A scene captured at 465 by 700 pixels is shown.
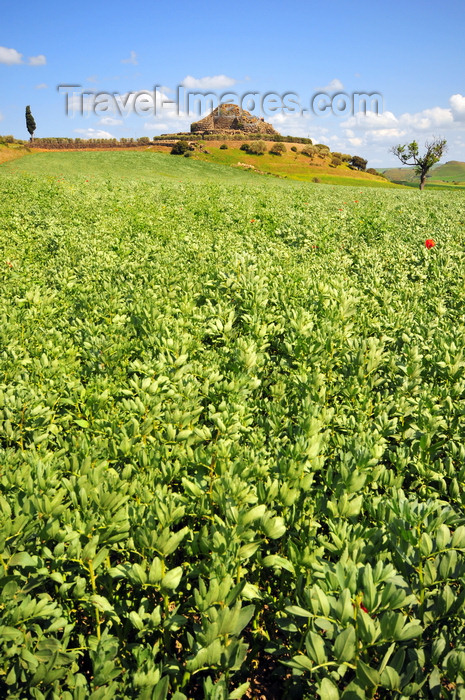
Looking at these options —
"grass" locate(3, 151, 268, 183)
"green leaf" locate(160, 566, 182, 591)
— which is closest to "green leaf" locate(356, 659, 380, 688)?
"green leaf" locate(160, 566, 182, 591)

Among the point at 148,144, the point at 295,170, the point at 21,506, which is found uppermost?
the point at 148,144

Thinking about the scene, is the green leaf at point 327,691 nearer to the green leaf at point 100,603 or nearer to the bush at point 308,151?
the green leaf at point 100,603

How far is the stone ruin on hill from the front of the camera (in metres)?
95.9

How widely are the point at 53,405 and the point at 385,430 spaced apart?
2689 mm

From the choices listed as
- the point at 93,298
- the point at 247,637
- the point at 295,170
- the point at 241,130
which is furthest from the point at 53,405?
the point at 241,130

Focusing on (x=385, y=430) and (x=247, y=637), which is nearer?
(x=247, y=637)

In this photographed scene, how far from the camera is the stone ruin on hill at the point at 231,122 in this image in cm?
9588

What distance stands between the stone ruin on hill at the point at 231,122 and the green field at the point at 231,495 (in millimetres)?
98863

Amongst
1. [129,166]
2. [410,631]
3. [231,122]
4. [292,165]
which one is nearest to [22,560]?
[410,631]

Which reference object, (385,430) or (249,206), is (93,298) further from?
(249,206)

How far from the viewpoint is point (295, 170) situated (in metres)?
65.6

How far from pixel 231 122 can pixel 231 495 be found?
109021 mm

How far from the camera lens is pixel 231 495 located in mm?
2314

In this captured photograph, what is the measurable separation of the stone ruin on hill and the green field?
324 ft
